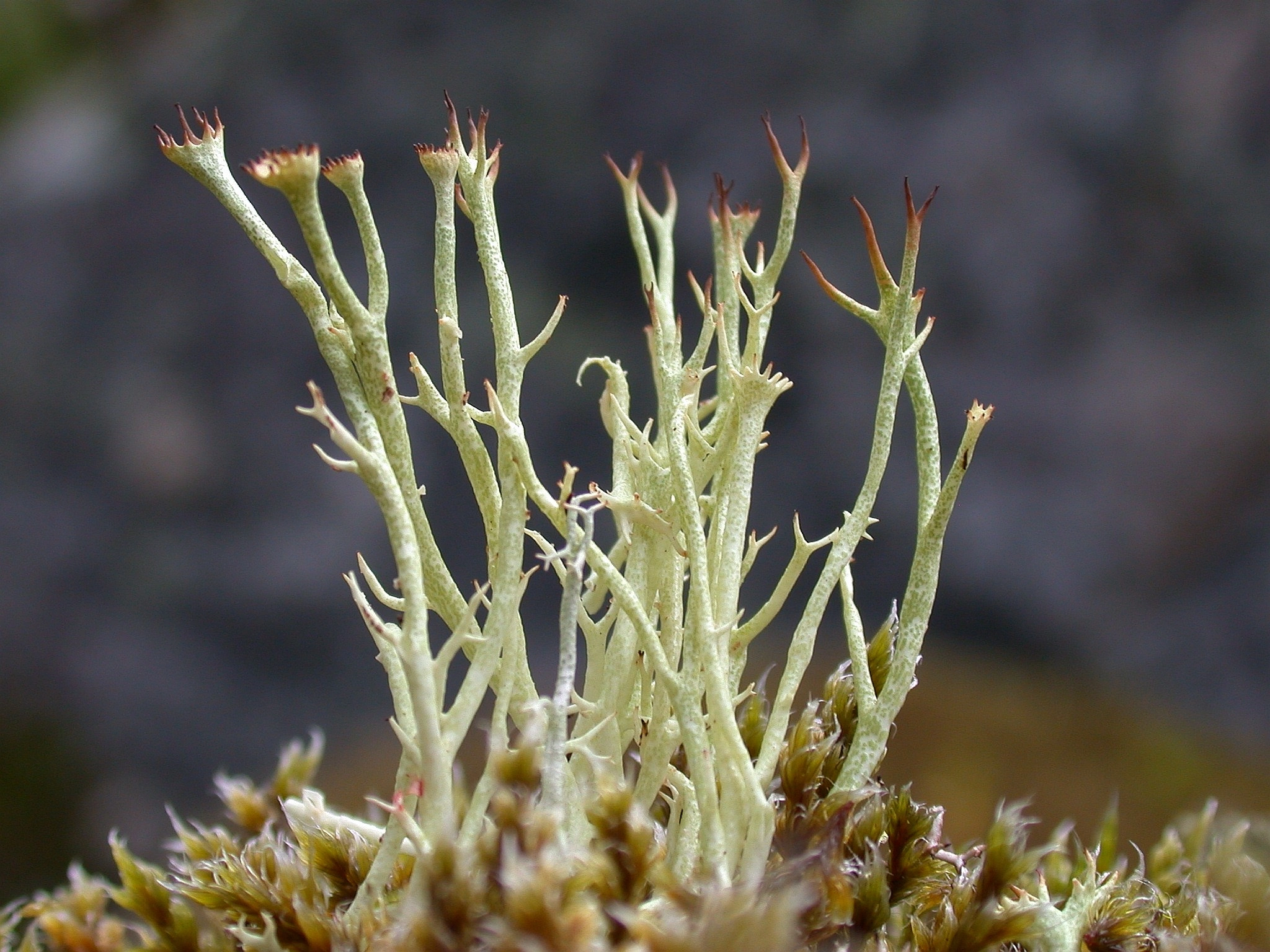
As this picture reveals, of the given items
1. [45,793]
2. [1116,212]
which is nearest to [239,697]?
[45,793]

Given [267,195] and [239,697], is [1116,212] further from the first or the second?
[239,697]

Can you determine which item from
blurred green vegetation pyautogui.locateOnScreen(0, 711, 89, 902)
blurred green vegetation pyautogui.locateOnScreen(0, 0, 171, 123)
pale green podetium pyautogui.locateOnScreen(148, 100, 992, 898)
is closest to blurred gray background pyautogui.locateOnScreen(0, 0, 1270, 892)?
blurred green vegetation pyautogui.locateOnScreen(0, 711, 89, 902)

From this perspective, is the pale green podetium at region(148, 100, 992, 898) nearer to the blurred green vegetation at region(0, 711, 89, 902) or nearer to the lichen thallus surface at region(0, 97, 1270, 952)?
the lichen thallus surface at region(0, 97, 1270, 952)

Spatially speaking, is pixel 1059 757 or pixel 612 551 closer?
pixel 612 551

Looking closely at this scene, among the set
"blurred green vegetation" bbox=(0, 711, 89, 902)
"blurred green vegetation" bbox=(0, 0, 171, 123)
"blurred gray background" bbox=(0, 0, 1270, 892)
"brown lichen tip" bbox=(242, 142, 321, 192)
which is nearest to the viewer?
"brown lichen tip" bbox=(242, 142, 321, 192)

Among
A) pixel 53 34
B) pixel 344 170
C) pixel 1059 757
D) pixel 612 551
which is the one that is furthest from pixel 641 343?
pixel 53 34

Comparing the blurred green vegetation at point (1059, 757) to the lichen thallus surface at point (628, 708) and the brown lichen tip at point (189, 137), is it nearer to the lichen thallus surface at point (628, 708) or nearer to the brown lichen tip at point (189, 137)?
the lichen thallus surface at point (628, 708)

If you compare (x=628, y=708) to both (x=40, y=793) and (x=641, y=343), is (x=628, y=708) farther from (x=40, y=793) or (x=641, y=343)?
(x=40, y=793)

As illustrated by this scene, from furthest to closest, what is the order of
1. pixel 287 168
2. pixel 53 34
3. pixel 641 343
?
pixel 53 34 < pixel 641 343 < pixel 287 168
